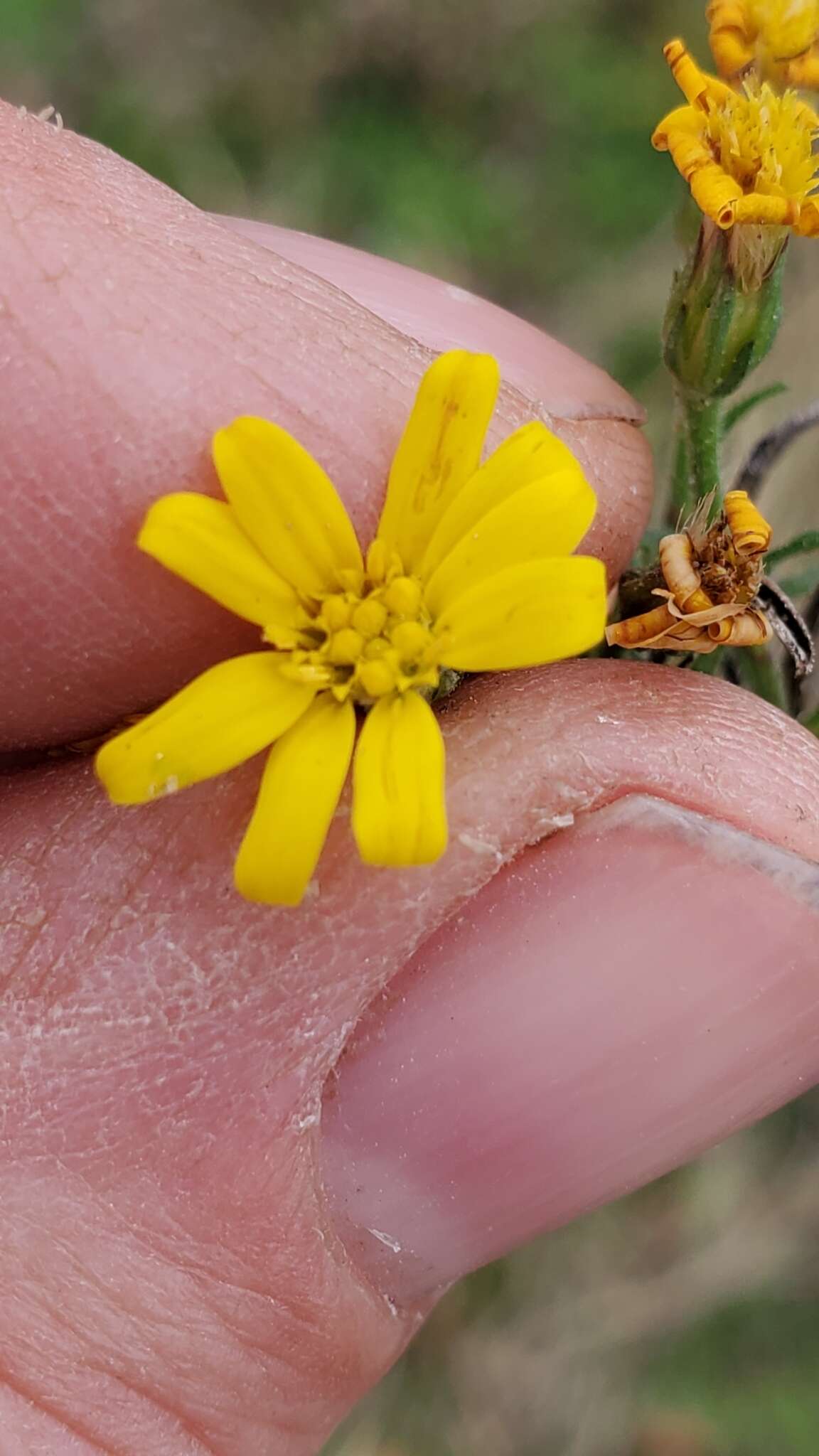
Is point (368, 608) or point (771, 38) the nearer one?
point (368, 608)

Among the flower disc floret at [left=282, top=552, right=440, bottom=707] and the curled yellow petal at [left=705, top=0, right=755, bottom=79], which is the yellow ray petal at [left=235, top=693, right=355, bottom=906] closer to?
the flower disc floret at [left=282, top=552, right=440, bottom=707]

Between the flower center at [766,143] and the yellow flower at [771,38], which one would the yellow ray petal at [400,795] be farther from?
the yellow flower at [771,38]

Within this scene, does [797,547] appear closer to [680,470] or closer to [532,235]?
[680,470]

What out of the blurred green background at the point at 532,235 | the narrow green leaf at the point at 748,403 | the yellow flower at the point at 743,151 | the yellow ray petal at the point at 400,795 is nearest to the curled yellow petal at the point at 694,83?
the yellow flower at the point at 743,151

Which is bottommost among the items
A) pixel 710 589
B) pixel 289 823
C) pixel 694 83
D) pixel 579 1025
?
pixel 579 1025

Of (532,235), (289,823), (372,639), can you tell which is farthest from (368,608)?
(532,235)

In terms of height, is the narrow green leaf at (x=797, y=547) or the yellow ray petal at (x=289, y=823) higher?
the narrow green leaf at (x=797, y=547)


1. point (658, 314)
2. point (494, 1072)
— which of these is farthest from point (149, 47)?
point (494, 1072)
